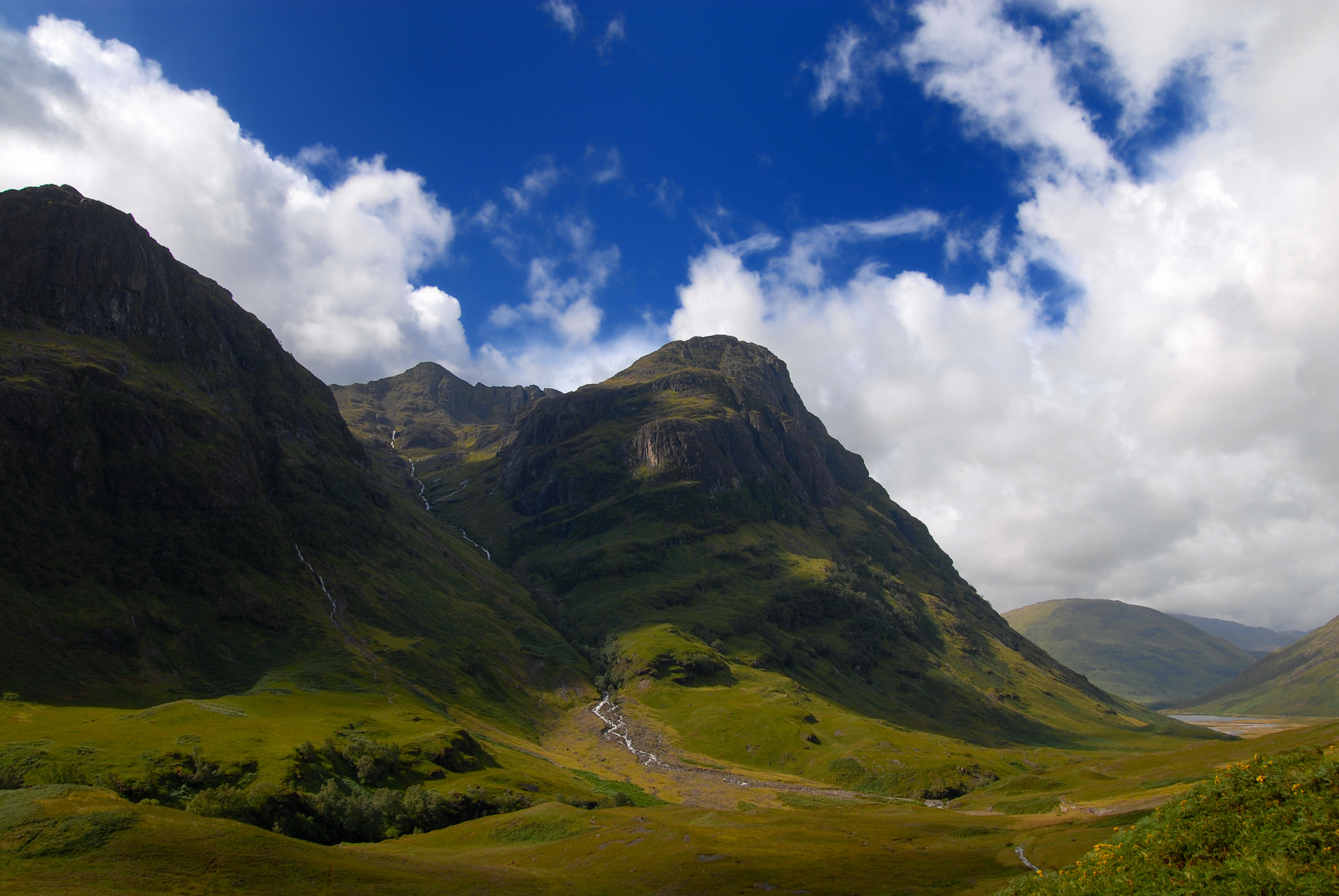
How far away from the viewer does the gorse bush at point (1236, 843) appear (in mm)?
21125

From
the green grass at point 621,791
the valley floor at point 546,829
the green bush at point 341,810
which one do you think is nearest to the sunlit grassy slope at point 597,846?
the valley floor at point 546,829

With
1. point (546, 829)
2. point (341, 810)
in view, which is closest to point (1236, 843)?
point (546, 829)

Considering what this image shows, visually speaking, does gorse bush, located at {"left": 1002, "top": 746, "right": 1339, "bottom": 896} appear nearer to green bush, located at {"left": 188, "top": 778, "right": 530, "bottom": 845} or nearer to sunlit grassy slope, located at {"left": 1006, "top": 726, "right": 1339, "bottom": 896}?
sunlit grassy slope, located at {"left": 1006, "top": 726, "right": 1339, "bottom": 896}

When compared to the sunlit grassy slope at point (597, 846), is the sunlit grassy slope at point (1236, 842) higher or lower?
higher

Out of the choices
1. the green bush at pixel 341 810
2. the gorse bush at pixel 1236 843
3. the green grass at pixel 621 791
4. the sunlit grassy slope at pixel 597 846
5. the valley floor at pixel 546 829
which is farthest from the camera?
the green grass at pixel 621 791

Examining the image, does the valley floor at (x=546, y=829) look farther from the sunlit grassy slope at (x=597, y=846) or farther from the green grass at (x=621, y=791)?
the green grass at (x=621, y=791)

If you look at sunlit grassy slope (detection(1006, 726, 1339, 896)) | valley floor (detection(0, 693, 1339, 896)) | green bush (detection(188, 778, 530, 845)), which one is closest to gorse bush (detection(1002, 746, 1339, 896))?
sunlit grassy slope (detection(1006, 726, 1339, 896))

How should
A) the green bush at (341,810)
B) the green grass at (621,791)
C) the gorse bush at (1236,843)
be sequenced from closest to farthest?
1. the gorse bush at (1236,843)
2. the green bush at (341,810)
3. the green grass at (621,791)

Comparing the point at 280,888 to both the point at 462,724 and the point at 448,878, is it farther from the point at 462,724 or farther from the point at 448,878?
the point at 462,724

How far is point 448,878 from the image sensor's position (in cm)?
5616

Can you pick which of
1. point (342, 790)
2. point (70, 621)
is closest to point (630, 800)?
point (342, 790)

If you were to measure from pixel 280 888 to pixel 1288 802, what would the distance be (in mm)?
54984

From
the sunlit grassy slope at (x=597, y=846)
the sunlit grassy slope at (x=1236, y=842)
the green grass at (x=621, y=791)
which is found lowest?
the green grass at (x=621, y=791)

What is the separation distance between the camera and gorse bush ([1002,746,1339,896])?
21.1m
